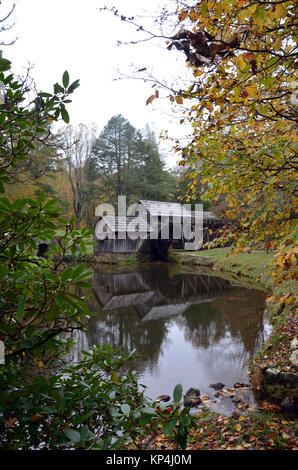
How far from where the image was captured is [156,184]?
2973 cm

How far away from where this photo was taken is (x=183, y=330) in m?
8.03

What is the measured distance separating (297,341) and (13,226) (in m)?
5.24

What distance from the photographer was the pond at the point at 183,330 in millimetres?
5449

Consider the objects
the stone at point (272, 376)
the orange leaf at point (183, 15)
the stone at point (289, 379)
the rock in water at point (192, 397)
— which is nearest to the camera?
the orange leaf at point (183, 15)

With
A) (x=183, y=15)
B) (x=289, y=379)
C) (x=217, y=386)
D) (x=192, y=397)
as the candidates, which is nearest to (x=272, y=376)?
(x=289, y=379)

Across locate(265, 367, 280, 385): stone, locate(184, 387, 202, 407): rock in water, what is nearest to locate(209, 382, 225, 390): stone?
locate(184, 387, 202, 407): rock in water

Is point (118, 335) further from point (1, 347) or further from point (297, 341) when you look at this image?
point (1, 347)

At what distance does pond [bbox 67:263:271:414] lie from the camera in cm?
545

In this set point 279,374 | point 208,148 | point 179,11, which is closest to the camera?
point 179,11

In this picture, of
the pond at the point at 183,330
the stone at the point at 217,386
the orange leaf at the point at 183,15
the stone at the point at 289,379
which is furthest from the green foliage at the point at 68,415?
the stone at the point at 217,386

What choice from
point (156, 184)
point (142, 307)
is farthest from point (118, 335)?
point (156, 184)

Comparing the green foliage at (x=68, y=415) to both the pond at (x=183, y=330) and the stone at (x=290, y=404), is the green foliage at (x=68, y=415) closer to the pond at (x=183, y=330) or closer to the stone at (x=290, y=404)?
the pond at (x=183, y=330)

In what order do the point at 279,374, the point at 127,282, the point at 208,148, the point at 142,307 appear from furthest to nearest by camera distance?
the point at 127,282 < the point at 142,307 < the point at 279,374 < the point at 208,148

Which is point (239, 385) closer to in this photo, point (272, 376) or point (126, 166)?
point (272, 376)
